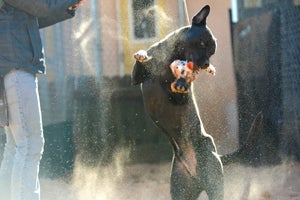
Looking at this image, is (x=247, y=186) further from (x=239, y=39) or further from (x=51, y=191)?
(x=51, y=191)

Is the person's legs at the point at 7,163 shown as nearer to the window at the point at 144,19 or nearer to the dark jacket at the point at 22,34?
the dark jacket at the point at 22,34

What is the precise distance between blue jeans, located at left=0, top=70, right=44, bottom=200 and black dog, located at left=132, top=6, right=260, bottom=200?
0.70 metres

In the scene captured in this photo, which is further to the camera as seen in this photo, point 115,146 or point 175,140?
point 115,146

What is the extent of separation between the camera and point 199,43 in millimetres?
2766

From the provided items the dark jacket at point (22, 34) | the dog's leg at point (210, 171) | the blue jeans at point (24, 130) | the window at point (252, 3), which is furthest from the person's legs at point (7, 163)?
the window at point (252, 3)

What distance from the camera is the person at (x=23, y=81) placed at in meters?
2.42

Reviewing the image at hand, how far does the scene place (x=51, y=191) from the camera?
4.08 meters

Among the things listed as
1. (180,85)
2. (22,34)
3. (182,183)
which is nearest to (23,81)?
(22,34)

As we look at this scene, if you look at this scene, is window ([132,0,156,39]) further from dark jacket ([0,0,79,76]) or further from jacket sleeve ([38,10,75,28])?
dark jacket ([0,0,79,76])

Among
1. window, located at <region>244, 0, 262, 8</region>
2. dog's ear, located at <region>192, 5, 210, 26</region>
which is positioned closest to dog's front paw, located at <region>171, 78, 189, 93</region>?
dog's ear, located at <region>192, 5, 210, 26</region>

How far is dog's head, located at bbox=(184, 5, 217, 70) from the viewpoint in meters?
2.74

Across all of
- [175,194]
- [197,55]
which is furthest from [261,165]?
[197,55]

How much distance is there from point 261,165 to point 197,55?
2.07 m

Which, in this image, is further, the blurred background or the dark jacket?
the blurred background
